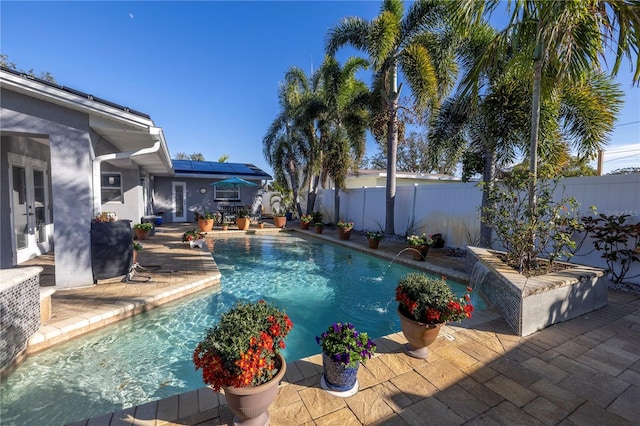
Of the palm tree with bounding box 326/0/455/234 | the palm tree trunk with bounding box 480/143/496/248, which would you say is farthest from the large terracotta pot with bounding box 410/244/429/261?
the palm tree with bounding box 326/0/455/234

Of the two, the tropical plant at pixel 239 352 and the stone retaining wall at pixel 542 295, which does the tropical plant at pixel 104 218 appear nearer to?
the tropical plant at pixel 239 352

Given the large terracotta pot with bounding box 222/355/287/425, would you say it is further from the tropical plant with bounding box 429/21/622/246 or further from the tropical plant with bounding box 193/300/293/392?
the tropical plant with bounding box 429/21/622/246

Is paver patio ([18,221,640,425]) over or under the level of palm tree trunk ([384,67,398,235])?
under

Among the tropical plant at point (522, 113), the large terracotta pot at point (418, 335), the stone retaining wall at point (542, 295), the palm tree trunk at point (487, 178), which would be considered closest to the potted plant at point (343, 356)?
the large terracotta pot at point (418, 335)

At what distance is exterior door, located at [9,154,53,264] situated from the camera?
5.73 metres

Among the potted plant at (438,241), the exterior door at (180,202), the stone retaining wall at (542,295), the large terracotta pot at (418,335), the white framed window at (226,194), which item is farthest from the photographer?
the white framed window at (226,194)

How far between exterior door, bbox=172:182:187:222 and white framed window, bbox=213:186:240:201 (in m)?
1.67

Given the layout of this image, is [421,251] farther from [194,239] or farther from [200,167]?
[200,167]

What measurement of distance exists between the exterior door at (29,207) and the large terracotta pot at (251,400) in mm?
6597

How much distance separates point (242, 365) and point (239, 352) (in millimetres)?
85

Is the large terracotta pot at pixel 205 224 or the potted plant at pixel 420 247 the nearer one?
the potted plant at pixel 420 247

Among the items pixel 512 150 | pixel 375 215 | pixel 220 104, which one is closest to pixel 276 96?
pixel 220 104

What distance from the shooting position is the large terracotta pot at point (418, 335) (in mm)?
2883

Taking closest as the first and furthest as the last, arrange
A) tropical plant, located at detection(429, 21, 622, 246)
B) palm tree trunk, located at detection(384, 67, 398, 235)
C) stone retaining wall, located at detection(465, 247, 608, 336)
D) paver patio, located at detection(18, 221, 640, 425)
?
paver patio, located at detection(18, 221, 640, 425) < stone retaining wall, located at detection(465, 247, 608, 336) < tropical plant, located at detection(429, 21, 622, 246) < palm tree trunk, located at detection(384, 67, 398, 235)
